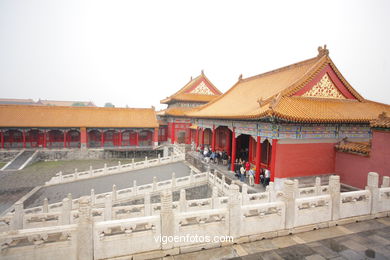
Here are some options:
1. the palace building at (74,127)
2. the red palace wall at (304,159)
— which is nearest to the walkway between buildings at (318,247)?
the red palace wall at (304,159)

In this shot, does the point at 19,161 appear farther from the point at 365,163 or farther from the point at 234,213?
the point at 365,163

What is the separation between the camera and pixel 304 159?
12156mm

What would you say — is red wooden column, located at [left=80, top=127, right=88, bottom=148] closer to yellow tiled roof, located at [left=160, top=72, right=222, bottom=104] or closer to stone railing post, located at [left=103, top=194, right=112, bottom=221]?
yellow tiled roof, located at [left=160, top=72, right=222, bottom=104]

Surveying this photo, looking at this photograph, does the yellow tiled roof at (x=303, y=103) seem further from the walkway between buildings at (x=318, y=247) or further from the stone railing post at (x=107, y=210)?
the stone railing post at (x=107, y=210)

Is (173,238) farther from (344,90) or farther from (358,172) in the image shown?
(344,90)

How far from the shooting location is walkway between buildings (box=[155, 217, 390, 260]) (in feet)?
18.4

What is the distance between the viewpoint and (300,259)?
18.0 feet

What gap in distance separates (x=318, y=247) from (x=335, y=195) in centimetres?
199

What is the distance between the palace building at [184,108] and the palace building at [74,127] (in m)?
2.29

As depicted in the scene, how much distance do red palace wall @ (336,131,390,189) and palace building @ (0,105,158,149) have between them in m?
23.2

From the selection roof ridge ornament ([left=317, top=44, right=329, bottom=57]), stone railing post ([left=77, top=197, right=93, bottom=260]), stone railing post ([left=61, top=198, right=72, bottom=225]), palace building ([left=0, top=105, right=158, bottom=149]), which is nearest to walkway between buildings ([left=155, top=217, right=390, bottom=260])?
stone railing post ([left=77, top=197, right=93, bottom=260])

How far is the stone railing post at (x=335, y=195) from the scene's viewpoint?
6.97 m

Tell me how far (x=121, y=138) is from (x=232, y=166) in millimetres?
20600

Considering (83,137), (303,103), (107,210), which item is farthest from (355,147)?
(83,137)
